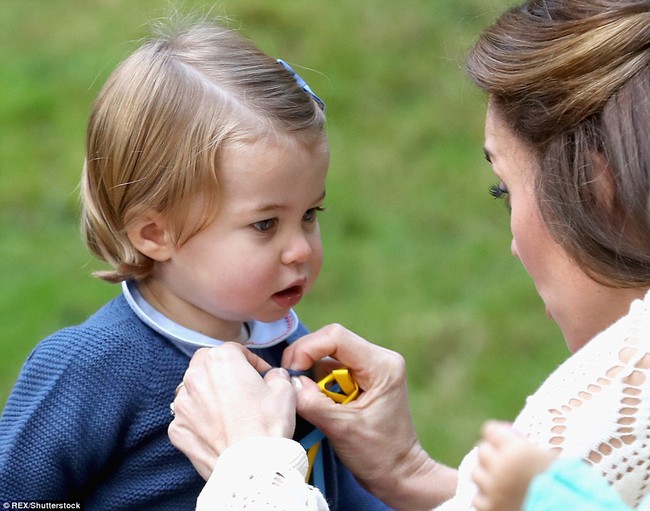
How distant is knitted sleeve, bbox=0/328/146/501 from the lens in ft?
7.41

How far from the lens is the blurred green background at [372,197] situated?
15.6 ft

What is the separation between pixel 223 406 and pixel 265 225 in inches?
16.6

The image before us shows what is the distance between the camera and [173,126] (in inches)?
93.6

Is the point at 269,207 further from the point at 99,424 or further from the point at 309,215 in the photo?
the point at 99,424

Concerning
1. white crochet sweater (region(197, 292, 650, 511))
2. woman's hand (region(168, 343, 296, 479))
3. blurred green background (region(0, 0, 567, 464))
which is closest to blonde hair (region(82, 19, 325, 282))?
woman's hand (region(168, 343, 296, 479))

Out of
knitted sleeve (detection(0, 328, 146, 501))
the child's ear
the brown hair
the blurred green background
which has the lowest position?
the blurred green background

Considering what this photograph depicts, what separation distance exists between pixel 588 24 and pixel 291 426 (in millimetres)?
973

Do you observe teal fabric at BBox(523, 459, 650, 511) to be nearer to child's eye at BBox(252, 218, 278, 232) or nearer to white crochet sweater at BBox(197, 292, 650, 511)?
white crochet sweater at BBox(197, 292, 650, 511)

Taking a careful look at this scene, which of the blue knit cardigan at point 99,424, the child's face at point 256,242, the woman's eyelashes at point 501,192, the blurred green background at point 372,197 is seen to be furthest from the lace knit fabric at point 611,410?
the blurred green background at point 372,197

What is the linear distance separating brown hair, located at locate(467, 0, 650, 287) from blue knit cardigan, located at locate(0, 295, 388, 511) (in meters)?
0.90

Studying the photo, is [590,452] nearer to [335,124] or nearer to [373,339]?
[373,339]

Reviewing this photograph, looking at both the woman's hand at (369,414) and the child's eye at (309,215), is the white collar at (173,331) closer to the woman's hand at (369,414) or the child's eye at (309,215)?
the woman's hand at (369,414)

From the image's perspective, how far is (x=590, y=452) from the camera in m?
1.81

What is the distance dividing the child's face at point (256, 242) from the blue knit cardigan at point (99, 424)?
152 mm
